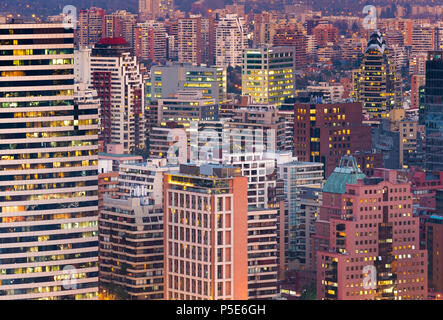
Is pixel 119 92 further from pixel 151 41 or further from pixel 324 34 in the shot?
pixel 324 34

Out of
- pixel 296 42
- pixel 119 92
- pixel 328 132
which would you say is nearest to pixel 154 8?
pixel 119 92

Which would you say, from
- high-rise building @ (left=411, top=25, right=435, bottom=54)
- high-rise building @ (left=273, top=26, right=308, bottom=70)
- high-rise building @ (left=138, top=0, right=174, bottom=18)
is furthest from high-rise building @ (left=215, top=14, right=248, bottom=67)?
high-rise building @ (left=411, top=25, right=435, bottom=54)

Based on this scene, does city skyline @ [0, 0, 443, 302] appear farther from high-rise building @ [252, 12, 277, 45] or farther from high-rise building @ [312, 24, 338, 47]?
high-rise building @ [312, 24, 338, 47]

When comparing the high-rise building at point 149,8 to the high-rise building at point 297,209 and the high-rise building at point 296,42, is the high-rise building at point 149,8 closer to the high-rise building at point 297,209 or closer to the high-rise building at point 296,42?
the high-rise building at point 296,42

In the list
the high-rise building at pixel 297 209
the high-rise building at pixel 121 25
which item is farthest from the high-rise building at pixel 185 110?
the high-rise building at pixel 297 209

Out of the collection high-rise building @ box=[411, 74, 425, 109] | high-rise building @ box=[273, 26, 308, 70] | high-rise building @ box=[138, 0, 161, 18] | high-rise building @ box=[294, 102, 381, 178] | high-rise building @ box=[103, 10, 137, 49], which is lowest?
high-rise building @ box=[294, 102, 381, 178]

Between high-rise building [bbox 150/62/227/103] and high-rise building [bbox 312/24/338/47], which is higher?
high-rise building [bbox 312/24/338/47]

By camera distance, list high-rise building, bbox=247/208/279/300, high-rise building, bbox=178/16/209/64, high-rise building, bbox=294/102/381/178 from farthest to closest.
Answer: high-rise building, bbox=178/16/209/64
high-rise building, bbox=294/102/381/178
high-rise building, bbox=247/208/279/300
